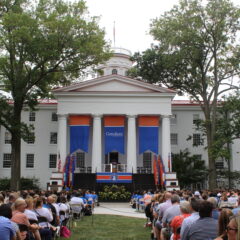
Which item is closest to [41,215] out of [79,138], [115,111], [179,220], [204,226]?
[179,220]

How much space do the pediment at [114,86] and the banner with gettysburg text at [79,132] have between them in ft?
9.33

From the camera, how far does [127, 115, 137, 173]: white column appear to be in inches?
1407

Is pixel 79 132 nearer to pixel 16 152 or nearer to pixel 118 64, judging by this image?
pixel 16 152

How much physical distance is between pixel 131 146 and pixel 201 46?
11461mm

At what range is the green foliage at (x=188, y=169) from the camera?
4088 cm

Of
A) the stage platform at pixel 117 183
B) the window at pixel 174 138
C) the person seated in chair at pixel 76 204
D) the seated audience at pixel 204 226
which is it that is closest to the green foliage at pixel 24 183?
the stage platform at pixel 117 183

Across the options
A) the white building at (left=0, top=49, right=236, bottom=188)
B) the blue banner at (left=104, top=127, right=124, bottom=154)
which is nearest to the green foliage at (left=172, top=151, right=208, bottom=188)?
the white building at (left=0, top=49, right=236, bottom=188)

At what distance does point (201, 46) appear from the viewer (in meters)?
34.9

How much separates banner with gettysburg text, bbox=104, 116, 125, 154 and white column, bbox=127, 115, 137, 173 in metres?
0.85

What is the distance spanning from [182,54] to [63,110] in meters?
12.7

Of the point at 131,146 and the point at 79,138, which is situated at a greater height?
the point at 79,138

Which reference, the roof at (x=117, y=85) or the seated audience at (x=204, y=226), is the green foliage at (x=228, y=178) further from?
the seated audience at (x=204, y=226)

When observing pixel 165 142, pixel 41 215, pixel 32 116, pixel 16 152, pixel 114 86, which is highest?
pixel 114 86

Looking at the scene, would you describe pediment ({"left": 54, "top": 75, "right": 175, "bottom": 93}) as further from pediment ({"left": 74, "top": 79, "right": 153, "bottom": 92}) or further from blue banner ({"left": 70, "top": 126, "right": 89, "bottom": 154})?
blue banner ({"left": 70, "top": 126, "right": 89, "bottom": 154})
